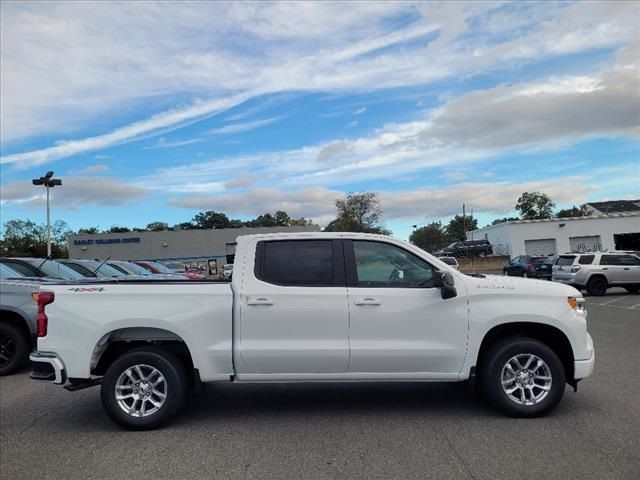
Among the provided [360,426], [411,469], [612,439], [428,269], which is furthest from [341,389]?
[612,439]

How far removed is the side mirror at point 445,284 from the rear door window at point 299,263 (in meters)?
0.94

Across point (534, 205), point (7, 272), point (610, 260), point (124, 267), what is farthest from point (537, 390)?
point (534, 205)

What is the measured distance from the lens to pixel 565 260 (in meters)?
22.5

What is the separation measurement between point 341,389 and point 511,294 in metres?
2.49

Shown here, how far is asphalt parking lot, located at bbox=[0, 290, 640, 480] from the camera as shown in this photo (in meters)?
4.38

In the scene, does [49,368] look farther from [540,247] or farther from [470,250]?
[540,247]

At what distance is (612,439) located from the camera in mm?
4832

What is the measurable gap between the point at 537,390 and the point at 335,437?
82.4 inches

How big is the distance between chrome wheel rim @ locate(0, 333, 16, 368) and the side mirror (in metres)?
6.53

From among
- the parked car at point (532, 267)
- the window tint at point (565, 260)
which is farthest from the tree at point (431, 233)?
the window tint at point (565, 260)

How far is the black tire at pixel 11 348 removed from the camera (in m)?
8.28

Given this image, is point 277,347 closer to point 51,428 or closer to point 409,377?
point 409,377

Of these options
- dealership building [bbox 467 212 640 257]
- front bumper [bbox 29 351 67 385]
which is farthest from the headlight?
dealership building [bbox 467 212 640 257]

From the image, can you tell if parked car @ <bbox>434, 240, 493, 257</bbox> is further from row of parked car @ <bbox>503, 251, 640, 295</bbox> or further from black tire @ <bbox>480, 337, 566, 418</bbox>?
black tire @ <bbox>480, 337, 566, 418</bbox>
